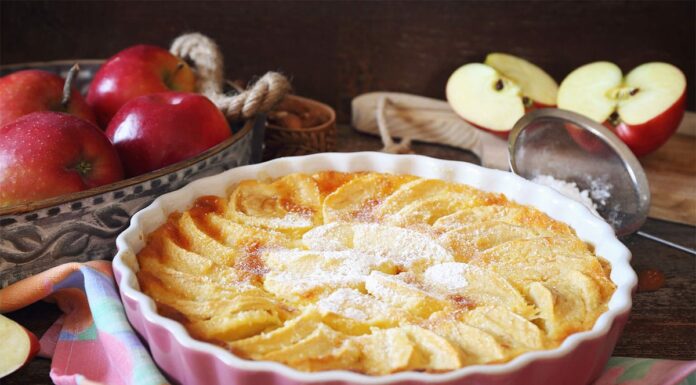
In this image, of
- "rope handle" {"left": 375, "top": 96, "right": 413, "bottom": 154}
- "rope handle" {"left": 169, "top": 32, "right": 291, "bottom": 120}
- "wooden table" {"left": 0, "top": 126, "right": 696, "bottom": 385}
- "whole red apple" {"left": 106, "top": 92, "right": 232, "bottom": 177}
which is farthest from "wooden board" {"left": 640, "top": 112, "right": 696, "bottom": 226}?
"whole red apple" {"left": 106, "top": 92, "right": 232, "bottom": 177}

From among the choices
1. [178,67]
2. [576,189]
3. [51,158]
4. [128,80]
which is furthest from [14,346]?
[576,189]

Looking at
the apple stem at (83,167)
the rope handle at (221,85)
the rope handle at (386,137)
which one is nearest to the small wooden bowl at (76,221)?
the apple stem at (83,167)

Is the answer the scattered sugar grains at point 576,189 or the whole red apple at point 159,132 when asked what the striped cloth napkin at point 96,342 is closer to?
the whole red apple at point 159,132

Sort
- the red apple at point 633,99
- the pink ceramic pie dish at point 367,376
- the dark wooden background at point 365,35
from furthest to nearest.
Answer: the dark wooden background at point 365,35 < the red apple at point 633,99 < the pink ceramic pie dish at point 367,376

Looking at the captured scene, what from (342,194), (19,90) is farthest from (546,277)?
(19,90)

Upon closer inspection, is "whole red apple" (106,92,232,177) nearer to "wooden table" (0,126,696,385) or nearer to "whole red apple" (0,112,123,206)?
"whole red apple" (0,112,123,206)

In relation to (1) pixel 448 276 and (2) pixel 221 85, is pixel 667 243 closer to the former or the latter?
(1) pixel 448 276
